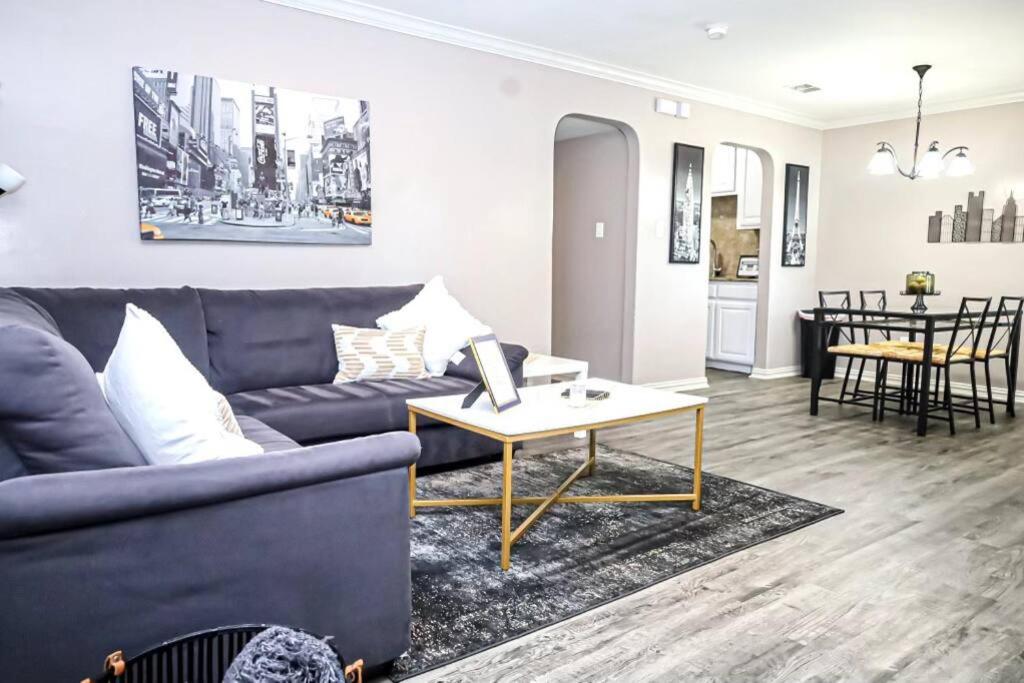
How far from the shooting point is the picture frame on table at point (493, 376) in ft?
8.57

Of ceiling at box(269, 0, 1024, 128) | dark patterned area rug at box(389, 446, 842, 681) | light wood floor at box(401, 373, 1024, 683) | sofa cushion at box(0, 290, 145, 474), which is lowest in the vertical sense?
light wood floor at box(401, 373, 1024, 683)

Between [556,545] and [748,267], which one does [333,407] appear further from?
[748,267]

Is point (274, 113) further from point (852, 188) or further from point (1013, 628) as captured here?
point (852, 188)

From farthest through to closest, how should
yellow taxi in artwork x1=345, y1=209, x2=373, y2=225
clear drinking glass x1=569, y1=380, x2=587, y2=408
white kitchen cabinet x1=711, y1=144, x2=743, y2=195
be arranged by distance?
white kitchen cabinet x1=711, y1=144, x2=743, y2=195 → yellow taxi in artwork x1=345, y1=209, x2=373, y2=225 → clear drinking glass x1=569, y1=380, x2=587, y2=408

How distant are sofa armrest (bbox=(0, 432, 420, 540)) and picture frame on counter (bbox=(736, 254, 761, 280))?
619 cm

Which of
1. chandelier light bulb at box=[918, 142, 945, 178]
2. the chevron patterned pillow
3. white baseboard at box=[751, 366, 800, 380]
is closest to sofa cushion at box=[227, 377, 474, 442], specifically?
the chevron patterned pillow

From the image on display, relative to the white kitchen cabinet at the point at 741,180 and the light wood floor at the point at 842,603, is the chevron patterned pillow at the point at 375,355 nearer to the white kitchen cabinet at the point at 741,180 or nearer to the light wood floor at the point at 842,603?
the light wood floor at the point at 842,603

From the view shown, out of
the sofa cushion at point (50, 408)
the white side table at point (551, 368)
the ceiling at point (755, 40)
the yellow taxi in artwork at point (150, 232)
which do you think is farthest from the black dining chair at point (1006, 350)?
the sofa cushion at point (50, 408)

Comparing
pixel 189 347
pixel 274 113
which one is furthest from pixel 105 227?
pixel 274 113

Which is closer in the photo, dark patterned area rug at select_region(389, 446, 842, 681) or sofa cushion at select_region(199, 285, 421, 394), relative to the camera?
dark patterned area rug at select_region(389, 446, 842, 681)

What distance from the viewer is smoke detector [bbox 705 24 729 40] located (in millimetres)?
4141

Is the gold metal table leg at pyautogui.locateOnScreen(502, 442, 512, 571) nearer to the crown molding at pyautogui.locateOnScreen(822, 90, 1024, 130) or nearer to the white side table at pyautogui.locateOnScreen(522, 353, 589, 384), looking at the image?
the white side table at pyautogui.locateOnScreen(522, 353, 589, 384)

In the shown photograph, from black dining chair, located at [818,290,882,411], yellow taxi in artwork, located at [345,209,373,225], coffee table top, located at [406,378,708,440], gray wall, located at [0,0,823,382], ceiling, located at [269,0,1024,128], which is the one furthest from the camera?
black dining chair, located at [818,290,882,411]

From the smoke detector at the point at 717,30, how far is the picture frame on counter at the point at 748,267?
3258mm
